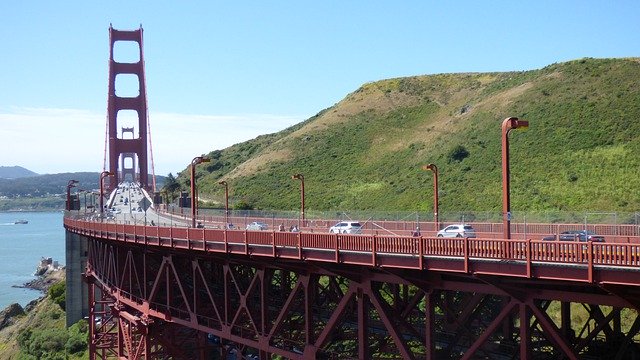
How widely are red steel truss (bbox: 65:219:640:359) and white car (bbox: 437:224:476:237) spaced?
198cm

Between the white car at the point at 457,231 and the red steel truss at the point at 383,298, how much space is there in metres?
1.98

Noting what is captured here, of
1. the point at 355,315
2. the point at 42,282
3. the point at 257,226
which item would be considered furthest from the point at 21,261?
the point at 355,315

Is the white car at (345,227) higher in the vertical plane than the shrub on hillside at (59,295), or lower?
higher

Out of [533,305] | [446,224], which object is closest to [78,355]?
[446,224]

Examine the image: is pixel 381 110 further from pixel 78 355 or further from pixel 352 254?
pixel 352 254

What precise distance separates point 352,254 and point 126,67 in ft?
291

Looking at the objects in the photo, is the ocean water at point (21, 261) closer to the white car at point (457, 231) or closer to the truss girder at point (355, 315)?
the truss girder at point (355, 315)

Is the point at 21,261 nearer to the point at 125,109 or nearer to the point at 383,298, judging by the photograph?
the point at 125,109

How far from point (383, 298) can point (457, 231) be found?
454 cm

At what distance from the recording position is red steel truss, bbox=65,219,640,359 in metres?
16.0

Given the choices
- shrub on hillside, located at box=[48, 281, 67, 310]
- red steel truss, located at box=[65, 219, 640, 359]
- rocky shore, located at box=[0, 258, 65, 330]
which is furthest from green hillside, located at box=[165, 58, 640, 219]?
red steel truss, located at box=[65, 219, 640, 359]

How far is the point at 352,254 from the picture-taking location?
2055 cm

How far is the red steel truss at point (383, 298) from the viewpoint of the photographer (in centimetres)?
1598

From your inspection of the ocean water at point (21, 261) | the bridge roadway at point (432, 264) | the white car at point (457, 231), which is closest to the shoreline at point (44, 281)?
the ocean water at point (21, 261)
